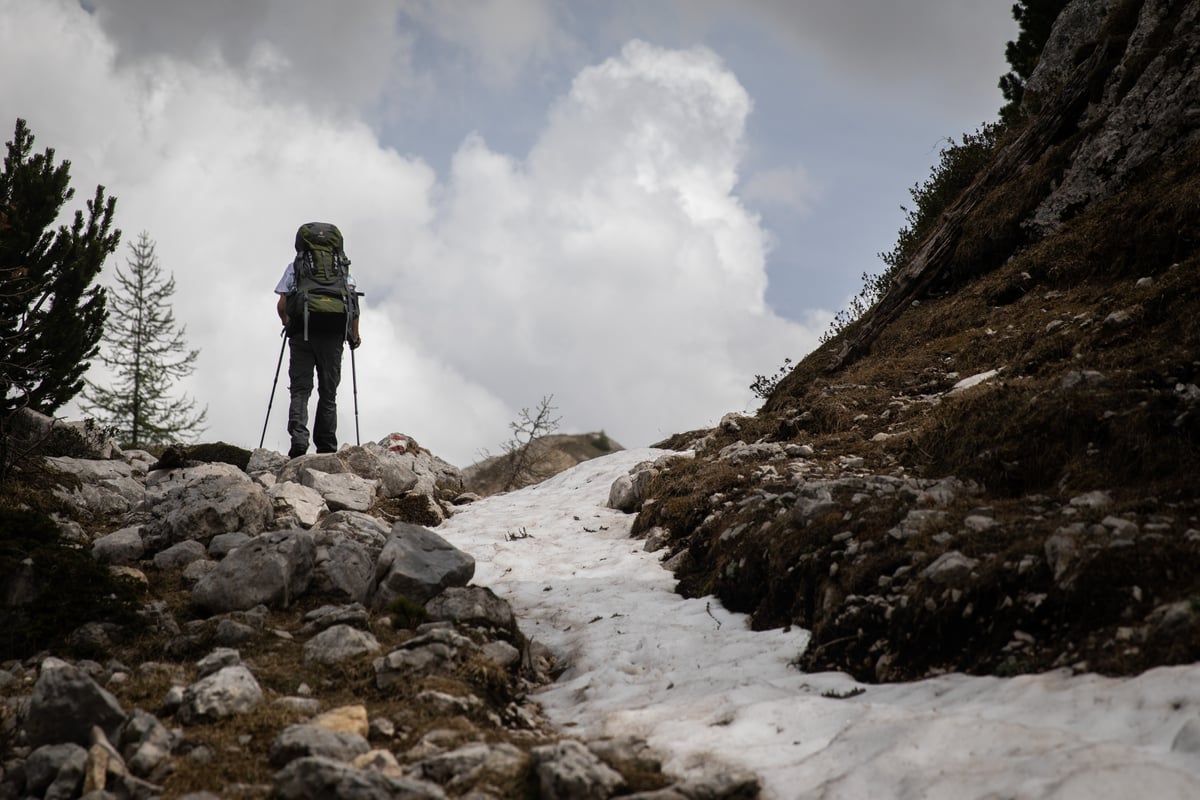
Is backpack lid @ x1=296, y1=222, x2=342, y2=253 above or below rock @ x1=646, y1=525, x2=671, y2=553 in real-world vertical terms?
above

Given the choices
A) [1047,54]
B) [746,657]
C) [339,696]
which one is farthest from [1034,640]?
[1047,54]

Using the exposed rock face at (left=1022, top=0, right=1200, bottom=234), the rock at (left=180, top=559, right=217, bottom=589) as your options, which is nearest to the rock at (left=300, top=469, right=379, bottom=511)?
the rock at (left=180, top=559, right=217, bottom=589)

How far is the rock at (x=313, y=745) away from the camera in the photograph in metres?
5.04

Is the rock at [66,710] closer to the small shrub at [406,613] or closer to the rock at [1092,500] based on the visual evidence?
the small shrub at [406,613]

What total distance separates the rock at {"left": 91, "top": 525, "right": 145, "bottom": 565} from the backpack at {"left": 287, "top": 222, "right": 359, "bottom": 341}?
6.39 metres

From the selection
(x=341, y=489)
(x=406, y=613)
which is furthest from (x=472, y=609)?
(x=341, y=489)

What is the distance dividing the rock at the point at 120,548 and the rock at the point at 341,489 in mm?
3977

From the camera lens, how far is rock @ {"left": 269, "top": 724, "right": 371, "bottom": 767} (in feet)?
16.5

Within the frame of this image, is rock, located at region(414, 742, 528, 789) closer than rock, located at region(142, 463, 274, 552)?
Yes

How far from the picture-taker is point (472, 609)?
784 centimetres

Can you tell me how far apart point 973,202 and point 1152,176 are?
189 inches

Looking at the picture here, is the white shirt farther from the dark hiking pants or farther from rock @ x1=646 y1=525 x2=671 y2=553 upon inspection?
rock @ x1=646 y1=525 x2=671 y2=553

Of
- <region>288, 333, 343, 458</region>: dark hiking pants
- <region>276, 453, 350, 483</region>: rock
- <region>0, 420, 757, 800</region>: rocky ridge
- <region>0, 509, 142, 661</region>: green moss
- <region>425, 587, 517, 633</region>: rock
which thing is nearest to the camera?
<region>0, 420, 757, 800</region>: rocky ridge

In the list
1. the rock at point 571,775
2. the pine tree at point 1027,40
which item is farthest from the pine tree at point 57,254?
the pine tree at point 1027,40
